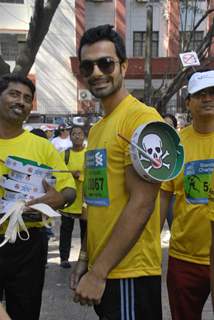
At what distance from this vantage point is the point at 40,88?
23.7 meters

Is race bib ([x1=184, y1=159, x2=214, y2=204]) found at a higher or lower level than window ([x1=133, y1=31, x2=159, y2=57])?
lower

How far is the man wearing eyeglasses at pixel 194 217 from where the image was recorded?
2.60 meters

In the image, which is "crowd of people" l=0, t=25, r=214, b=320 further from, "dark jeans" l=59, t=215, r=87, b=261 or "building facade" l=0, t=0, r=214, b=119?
"building facade" l=0, t=0, r=214, b=119

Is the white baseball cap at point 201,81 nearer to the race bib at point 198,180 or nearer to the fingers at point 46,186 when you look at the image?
the race bib at point 198,180

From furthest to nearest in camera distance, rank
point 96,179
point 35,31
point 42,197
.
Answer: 1. point 35,31
2. point 42,197
3. point 96,179

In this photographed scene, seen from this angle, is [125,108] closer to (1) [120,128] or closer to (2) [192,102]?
(1) [120,128]

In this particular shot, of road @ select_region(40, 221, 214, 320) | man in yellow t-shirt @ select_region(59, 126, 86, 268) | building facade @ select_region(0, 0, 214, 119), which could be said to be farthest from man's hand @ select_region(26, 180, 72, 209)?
building facade @ select_region(0, 0, 214, 119)

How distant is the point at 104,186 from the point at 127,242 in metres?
0.28

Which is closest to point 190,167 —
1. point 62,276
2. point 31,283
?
point 31,283

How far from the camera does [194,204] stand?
262 cm

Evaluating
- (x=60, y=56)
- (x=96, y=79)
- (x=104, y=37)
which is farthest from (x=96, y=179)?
(x=60, y=56)

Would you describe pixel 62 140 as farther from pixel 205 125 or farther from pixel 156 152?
pixel 156 152

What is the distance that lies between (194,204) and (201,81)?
707mm

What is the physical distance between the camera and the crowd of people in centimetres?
183
